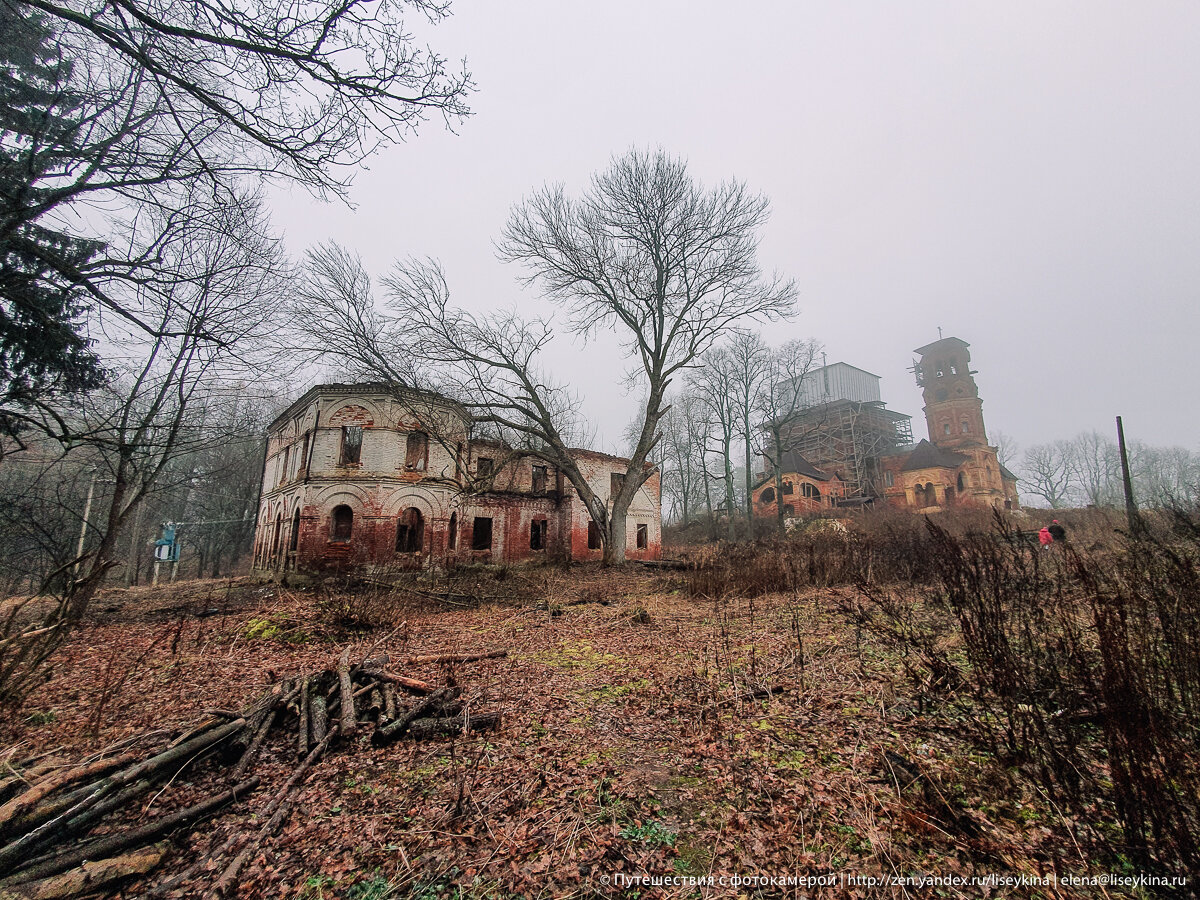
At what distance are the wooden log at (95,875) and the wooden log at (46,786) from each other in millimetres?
443

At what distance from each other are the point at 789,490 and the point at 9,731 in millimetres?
38848

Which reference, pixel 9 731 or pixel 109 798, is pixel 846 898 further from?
pixel 9 731

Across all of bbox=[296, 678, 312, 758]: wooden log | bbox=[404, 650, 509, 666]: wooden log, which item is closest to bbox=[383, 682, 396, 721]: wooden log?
bbox=[296, 678, 312, 758]: wooden log

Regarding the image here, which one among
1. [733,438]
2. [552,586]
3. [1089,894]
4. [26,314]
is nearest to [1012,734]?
[1089,894]

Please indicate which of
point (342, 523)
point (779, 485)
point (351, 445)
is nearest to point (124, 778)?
point (342, 523)

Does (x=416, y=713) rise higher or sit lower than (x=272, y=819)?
higher

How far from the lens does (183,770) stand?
3.70 m

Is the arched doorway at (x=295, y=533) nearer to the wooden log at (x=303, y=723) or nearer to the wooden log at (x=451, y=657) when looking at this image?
the wooden log at (x=451, y=657)

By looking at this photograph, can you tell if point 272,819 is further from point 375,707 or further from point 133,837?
point 375,707

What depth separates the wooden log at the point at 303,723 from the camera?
4.07 meters

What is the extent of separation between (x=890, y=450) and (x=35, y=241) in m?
50.1

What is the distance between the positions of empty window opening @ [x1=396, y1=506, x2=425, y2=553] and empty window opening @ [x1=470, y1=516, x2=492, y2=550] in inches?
127

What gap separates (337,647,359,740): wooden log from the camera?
4.33 meters

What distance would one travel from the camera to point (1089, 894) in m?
2.01
